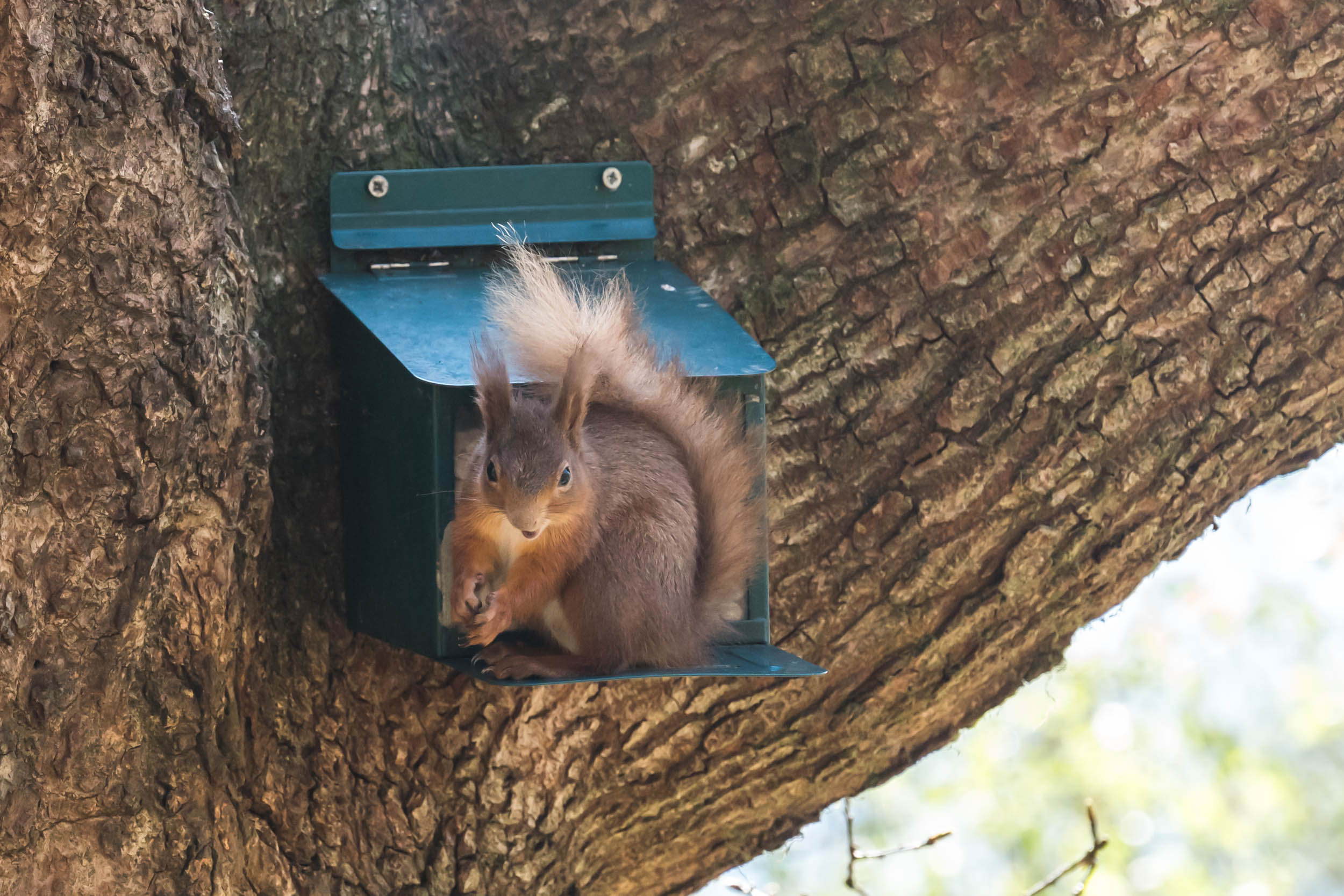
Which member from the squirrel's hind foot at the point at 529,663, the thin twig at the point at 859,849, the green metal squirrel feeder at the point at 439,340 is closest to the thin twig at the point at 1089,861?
the thin twig at the point at 859,849

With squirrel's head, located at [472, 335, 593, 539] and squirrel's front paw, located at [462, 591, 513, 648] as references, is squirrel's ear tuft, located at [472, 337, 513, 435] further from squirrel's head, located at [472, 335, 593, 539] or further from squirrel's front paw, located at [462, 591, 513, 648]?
squirrel's front paw, located at [462, 591, 513, 648]

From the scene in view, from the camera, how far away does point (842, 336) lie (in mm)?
2066

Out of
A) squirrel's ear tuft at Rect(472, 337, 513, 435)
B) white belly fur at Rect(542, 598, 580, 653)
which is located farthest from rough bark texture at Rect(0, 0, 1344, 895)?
squirrel's ear tuft at Rect(472, 337, 513, 435)

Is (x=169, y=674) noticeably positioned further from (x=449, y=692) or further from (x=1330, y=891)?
(x=1330, y=891)

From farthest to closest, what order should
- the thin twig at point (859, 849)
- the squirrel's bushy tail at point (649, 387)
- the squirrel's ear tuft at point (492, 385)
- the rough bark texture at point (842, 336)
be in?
the thin twig at point (859, 849) < the rough bark texture at point (842, 336) < the squirrel's bushy tail at point (649, 387) < the squirrel's ear tuft at point (492, 385)

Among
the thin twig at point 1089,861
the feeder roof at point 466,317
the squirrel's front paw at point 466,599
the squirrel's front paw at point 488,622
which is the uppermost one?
the feeder roof at point 466,317

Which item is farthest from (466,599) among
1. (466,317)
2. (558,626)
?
(466,317)

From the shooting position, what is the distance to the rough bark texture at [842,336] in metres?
1.94

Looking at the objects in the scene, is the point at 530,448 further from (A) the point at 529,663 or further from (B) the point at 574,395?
(A) the point at 529,663

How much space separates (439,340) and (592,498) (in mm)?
300

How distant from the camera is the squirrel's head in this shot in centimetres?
167

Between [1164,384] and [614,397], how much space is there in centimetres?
92

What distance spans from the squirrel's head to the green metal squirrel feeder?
0.17 feet

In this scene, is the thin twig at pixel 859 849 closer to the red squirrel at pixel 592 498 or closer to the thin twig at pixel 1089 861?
the thin twig at pixel 1089 861
